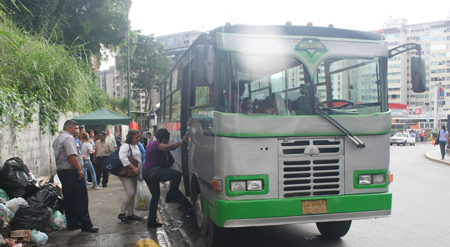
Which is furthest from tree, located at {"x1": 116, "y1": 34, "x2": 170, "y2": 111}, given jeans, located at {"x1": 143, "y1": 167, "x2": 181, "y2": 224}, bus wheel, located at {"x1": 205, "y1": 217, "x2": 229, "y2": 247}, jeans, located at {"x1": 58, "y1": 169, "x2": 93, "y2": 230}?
bus wheel, located at {"x1": 205, "y1": 217, "x2": 229, "y2": 247}

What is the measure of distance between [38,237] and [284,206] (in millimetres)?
3553

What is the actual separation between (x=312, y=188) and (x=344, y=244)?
1.47 meters

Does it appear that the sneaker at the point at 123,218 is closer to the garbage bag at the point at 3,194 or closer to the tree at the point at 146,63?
the garbage bag at the point at 3,194

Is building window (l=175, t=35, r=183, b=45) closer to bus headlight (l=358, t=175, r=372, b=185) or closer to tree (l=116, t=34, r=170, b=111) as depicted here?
tree (l=116, t=34, r=170, b=111)

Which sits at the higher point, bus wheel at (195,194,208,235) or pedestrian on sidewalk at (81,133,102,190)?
pedestrian on sidewalk at (81,133,102,190)

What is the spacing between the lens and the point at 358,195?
4.82 m

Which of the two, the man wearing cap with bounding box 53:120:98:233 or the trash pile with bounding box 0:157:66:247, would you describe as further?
the man wearing cap with bounding box 53:120:98:233

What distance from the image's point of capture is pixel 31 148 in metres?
9.45

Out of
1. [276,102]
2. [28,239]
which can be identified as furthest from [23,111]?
[276,102]

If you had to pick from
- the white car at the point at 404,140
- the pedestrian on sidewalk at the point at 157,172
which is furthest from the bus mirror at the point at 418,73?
the white car at the point at 404,140

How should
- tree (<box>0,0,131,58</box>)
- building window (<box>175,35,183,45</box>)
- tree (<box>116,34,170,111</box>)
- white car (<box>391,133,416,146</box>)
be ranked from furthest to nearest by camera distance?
building window (<box>175,35,183,45</box>) < tree (<box>116,34,170,111</box>) < white car (<box>391,133,416,146</box>) < tree (<box>0,0,131,58</box>)

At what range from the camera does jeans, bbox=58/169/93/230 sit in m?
6.07

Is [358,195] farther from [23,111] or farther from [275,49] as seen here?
[23,111]

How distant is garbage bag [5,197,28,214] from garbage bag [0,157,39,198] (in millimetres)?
298
